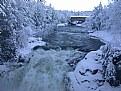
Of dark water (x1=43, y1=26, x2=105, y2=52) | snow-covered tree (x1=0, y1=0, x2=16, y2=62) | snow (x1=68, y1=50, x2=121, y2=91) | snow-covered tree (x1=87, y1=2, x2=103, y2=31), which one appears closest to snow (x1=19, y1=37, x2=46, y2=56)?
dark water (x1=43, y1=26, x2=105, y2=52)

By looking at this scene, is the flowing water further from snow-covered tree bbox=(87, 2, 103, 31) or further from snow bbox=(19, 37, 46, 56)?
snow-covered tree bbox=(87, 2, 103, 31)

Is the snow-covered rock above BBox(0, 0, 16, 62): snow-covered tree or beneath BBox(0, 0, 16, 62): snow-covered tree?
beneath

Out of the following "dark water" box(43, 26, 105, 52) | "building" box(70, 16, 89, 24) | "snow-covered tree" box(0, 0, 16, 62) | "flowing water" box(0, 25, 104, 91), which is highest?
"snow-covered tree" box(0, 0, 16, 62)

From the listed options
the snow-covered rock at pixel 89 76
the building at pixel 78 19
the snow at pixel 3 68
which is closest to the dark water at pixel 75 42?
the snow-covered rock at pixel 89 76

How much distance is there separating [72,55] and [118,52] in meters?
4.69

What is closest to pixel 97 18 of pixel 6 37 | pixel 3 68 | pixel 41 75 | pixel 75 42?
pixel 75 42

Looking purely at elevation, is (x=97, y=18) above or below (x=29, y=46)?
above

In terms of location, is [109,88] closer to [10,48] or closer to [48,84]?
[48,84]

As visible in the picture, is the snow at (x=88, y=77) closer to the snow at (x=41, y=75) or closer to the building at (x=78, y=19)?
the snow at (x=41, y=75)

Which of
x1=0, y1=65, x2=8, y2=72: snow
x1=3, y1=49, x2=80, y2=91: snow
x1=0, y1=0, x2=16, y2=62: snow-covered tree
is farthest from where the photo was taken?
x1=0, y1=0, x2=16, y2=62: snow-covered tree

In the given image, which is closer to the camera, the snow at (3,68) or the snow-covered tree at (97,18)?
the snow at (3,68)

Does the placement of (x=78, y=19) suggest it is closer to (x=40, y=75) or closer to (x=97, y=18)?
(x=97, y=18)

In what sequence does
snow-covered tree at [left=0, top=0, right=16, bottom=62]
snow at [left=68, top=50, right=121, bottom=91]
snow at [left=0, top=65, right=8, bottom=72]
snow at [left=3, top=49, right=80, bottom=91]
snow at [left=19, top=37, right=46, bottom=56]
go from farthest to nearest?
1. snow at [left=19, top=37, right=46, bottom=56]
2. snow-covered tree at [left=0, top=0, right=16, bottom=62]
3. snow at [left=0, top=65, right=8, bottom=72]
4. snow at [left=3, top=49, right=80, bottom=91]
5. snow at [left=68, top=50, right=121, bottom=91]

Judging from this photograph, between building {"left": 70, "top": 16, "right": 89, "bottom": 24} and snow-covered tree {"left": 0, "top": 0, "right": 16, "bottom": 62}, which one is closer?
snow-covered tree {"left": 0, "top": 0, "right": 16, "bottom": 62}
